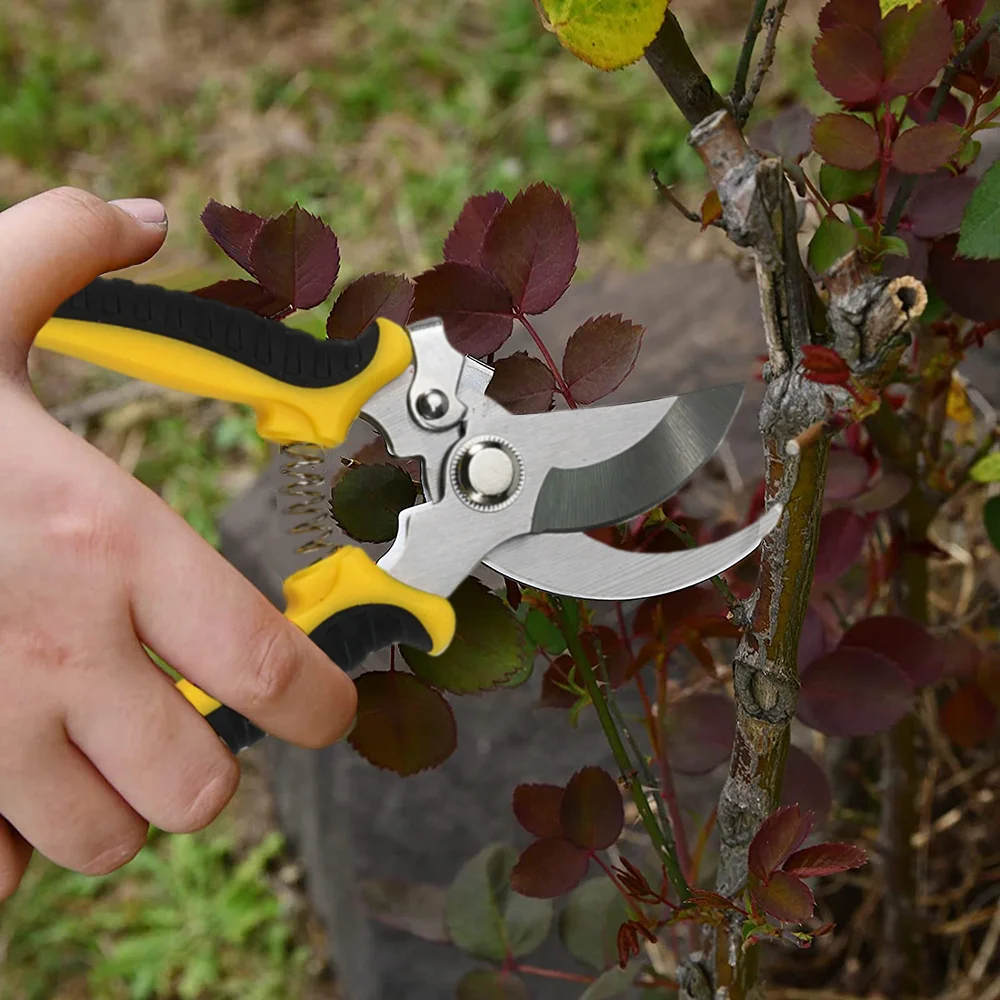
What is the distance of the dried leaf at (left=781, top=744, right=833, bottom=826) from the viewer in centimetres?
90

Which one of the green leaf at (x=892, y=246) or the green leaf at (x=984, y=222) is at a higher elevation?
the green leaf at (x=984, y=222)

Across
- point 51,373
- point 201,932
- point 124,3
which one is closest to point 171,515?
point 201,932

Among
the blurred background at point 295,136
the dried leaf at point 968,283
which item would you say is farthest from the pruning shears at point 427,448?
the blurred background at point 295,136

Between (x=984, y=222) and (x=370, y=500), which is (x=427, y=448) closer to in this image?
(x=370, y=500)

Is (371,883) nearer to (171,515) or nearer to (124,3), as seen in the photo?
(171,515)

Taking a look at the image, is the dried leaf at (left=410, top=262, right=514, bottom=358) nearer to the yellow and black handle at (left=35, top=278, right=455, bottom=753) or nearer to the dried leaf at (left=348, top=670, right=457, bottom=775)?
the yellow and black handle at (left=35, top=278, right=455, bottom=753)

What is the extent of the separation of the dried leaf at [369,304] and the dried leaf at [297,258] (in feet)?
0.07

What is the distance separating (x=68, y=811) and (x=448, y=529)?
27cm

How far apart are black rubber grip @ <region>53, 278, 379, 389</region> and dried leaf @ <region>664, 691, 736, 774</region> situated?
42cm

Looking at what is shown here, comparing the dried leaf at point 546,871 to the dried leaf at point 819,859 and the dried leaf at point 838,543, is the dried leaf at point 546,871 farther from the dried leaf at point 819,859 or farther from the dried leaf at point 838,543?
the dried leaf at point 838,543

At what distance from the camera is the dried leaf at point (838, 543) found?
0.90 metres

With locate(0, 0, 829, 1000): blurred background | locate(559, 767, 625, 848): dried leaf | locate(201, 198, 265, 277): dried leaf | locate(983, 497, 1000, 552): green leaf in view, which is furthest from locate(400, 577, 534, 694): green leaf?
locate(0, 0, 829, 1000): blurred background

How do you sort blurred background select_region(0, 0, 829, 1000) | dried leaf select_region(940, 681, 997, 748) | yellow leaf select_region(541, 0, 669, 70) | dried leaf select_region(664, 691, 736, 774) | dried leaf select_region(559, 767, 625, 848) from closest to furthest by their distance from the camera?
yellow leaf select_region(541, 0, 669, 70)
dried leaf select_region(559, 767, 625, 848)
dried leaf select_region(664, 691, 736, 774)
dried leaf select_region(940, 681, 997, 748)
blurred background select_region(0, 0, 829, 1000)

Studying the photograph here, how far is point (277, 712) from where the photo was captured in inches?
24.3
